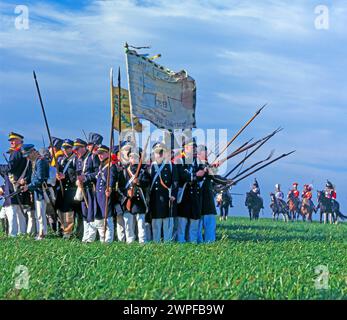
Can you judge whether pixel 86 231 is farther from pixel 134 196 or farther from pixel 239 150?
pixel 239 150

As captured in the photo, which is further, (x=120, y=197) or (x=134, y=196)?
(x=120, y=197)

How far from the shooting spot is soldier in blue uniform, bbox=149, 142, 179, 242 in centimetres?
1680

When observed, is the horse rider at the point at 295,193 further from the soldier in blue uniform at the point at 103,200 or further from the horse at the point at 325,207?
the soldier in blue uniform at the point at 103,200

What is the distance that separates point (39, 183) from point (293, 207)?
Result: 28754 millimetres

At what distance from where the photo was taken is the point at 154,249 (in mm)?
14156

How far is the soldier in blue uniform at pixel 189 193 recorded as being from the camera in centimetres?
1706

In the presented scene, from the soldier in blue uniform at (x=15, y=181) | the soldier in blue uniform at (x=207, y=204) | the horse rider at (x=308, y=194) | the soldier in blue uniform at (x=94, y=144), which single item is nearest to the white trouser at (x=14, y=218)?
the soldier in blue uniform at (x=15, y=181)

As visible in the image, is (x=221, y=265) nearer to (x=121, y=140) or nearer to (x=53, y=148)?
(x=121, y=140)

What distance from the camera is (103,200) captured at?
1697 cm

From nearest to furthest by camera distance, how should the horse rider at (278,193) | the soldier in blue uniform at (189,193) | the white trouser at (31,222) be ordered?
1. the soldier in blue uniform at (189,193)
2. the white trouser at (31,222)
3. the horse rider at (278,193)

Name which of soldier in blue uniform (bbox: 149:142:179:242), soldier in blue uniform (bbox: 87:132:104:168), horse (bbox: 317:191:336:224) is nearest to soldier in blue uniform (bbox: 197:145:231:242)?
soldier in blue uniform (bbox: 149:142:179:242)

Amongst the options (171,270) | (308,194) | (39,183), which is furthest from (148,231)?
(308,194)

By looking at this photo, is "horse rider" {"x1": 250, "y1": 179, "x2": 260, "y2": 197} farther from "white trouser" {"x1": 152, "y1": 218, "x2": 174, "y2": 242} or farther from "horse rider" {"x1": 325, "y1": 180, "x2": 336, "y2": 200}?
"white trouser" {"x1": 152, "y1": 218, "x2": 174, "y2": 242}
